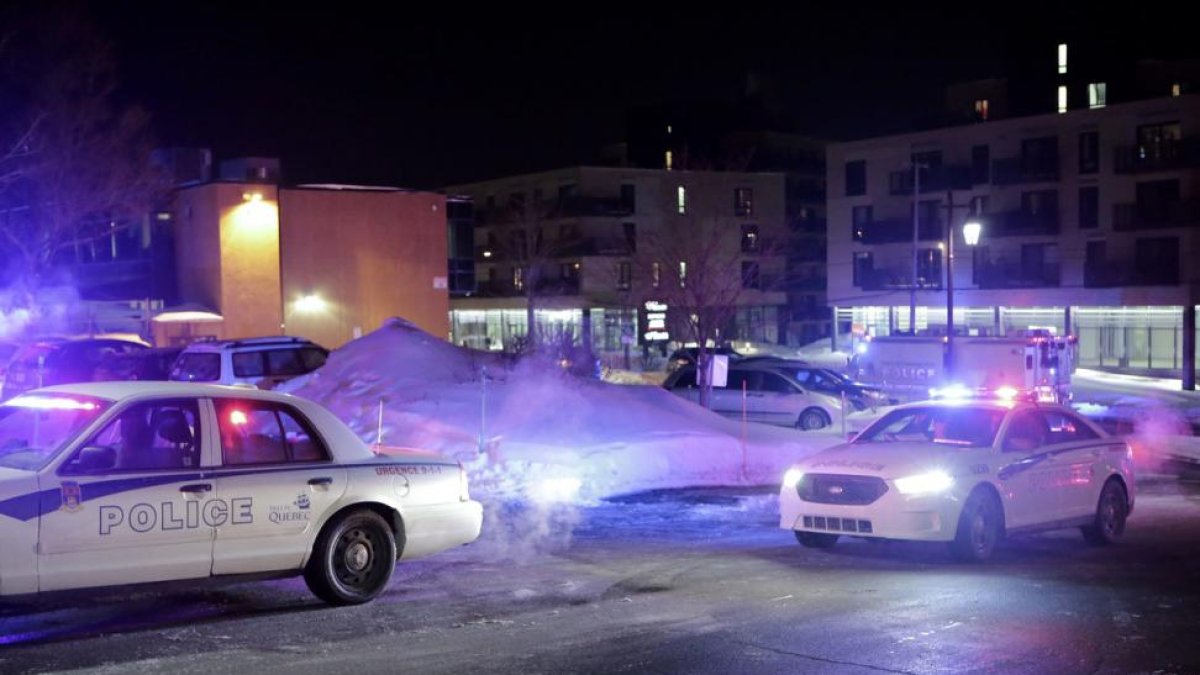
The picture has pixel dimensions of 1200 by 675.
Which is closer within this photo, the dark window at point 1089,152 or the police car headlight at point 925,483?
the police car headlight at point 925,483

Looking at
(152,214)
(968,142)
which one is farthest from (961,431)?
(968,142)

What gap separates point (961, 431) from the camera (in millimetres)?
12500

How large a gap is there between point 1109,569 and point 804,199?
73963 mm

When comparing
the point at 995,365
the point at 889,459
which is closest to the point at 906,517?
the point at 889,459

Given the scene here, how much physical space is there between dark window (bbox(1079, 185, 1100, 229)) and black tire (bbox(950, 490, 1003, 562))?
50287 mm

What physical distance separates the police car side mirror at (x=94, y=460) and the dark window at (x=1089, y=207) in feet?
185

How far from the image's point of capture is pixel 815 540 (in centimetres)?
1216

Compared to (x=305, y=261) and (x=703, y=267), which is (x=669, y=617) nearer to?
(x=703, y=267)

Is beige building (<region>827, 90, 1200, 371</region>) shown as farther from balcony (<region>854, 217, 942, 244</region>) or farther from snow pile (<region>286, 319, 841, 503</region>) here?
snow pile (<region>286, 319, 841, 503</region>)

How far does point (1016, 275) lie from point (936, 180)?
6850mm

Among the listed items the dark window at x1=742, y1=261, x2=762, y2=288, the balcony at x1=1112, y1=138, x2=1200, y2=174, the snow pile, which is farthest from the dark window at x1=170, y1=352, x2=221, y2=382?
the balcony at x1=1112, y1=138, x2=1200, y2=174

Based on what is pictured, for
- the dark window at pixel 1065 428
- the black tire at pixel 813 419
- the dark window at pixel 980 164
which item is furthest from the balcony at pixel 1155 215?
the dark window at pixel 1065 428

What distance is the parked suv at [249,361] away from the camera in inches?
A: 885

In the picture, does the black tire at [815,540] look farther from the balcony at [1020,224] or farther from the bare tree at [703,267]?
the balcony at [1020,224]
